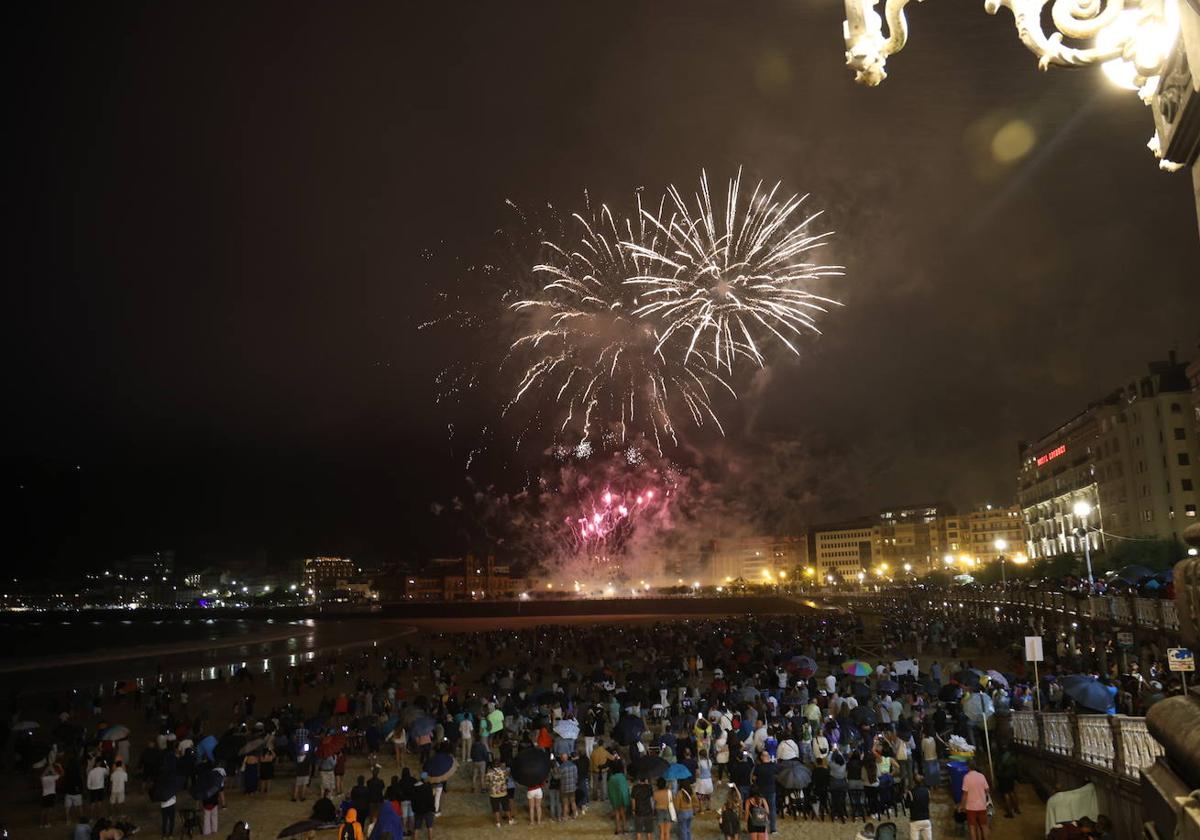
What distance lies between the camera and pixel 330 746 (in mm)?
16891

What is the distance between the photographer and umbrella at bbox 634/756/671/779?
13.6 meters

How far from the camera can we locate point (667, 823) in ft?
42.8

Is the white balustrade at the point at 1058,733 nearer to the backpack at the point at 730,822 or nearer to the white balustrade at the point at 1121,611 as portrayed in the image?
the backpack at the point at 730,822

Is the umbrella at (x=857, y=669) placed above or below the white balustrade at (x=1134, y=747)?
below

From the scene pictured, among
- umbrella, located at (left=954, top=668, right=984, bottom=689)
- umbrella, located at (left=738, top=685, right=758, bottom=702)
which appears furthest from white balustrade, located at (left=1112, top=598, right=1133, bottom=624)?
umbrella, located at (left=738, top=685, right=758, bottom=702)

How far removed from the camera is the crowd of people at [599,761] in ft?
44.1

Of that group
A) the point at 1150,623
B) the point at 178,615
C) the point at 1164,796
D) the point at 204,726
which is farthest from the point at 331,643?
the point at 178,615

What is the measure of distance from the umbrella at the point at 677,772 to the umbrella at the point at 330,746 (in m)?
7.33

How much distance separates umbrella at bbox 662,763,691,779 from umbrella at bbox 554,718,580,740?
11.4 ft

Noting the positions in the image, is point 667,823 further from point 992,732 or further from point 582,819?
point 992,732

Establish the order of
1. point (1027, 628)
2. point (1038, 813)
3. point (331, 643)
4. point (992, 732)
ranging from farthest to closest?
point (331, 643) < point (1027, 628) < point (992, 732) < point (1038, 813)

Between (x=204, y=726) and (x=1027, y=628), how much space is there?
3595cm

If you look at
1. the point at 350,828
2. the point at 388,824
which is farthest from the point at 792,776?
the point at 350,828

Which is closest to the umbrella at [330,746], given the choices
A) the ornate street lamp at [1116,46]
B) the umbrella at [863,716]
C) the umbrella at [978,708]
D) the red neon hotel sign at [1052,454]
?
the umbrella at [863,716]
